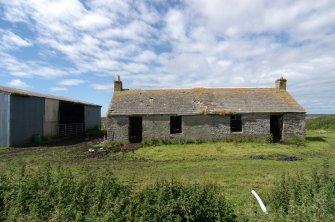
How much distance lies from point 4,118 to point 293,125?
2298 cm

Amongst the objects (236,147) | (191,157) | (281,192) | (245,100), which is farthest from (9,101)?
(281,192)

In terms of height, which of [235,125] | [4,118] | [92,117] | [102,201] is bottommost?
[102,201]

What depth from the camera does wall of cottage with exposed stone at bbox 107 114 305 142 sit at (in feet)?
76.0

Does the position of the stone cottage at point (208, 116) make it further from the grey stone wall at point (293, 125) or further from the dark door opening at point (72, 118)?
the dark door opening at point (72, 118)

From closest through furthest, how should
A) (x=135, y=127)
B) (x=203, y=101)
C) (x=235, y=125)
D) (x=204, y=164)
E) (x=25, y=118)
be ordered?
(x=204, y=164), (x=25, y=118), (x=235, y=125), (x=203, y=101), (x=135, y=127)

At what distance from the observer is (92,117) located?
136ft

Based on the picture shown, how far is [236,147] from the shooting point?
2023 centimetres

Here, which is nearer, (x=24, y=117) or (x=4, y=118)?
(x=4, y=118)

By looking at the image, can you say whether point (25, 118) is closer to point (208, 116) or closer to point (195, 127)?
point (195, 127)

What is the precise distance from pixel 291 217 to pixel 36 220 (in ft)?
17.6

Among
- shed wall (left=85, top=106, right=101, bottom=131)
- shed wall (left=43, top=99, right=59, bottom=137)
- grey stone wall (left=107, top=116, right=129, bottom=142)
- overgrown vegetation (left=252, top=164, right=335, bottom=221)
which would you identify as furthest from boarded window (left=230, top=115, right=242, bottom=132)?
shed wall (left=85, top=106, right=101, bottom=131)

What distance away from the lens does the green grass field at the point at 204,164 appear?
33.7 feet

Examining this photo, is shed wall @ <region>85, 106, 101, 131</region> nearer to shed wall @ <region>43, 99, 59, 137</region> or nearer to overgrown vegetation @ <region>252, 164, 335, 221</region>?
shed wall @ <region>43, 99, 59, 137</region>

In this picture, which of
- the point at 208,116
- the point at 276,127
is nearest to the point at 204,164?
the point at 208,116
